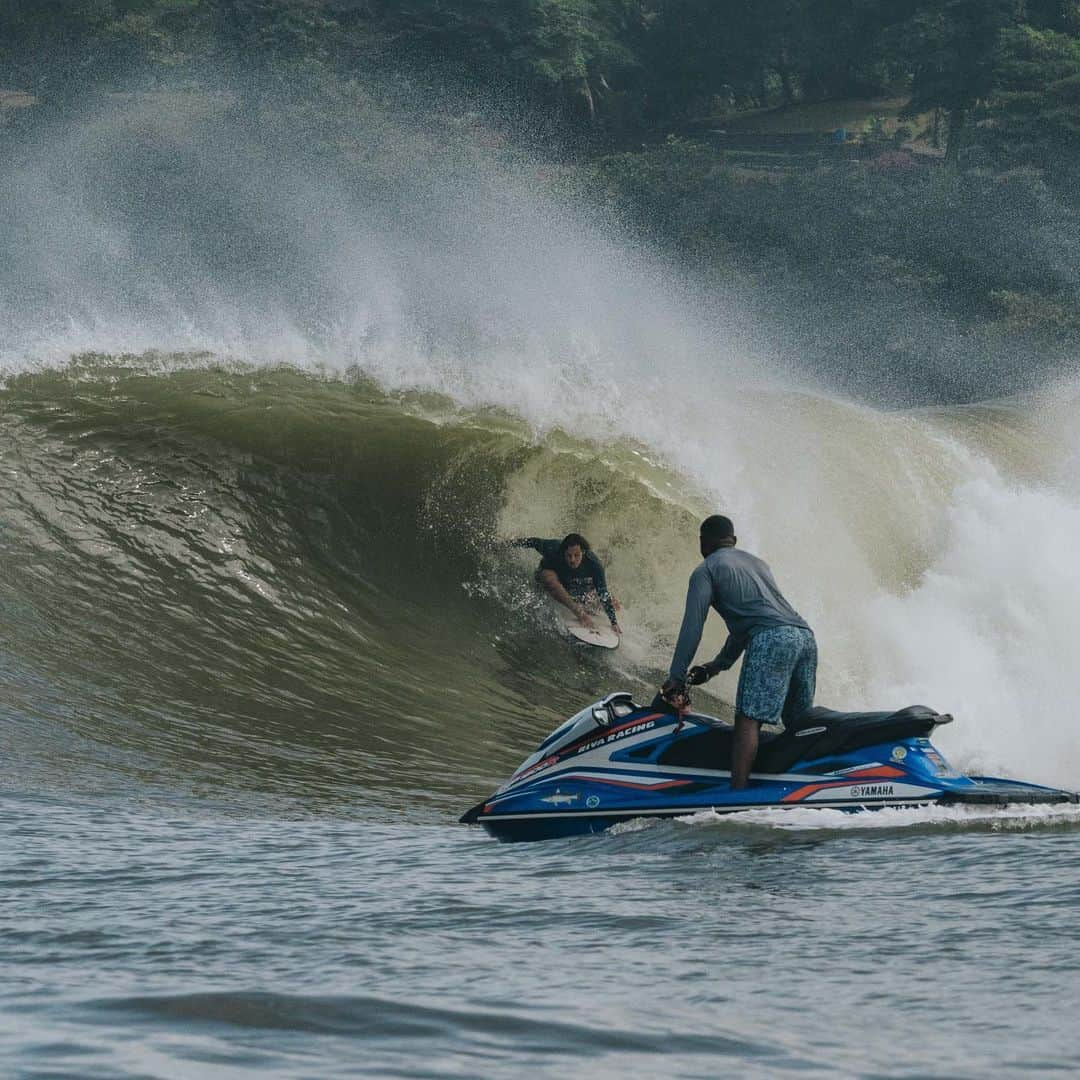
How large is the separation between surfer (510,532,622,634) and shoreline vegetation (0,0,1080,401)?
36811 millimetres

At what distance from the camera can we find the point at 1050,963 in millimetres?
4469

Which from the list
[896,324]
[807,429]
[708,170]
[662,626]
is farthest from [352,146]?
[662,626]

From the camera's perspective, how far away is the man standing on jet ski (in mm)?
6703

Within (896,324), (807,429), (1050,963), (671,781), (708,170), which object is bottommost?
(1050,963)

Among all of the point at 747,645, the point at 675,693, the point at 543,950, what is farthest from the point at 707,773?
the point at 543,950

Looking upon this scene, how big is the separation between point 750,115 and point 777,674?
67627 millimetres

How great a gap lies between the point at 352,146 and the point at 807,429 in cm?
4814

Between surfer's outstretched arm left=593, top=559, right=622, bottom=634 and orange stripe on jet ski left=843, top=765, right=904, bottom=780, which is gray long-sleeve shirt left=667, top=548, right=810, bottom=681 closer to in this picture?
orange stripe on jet ski left=843, top=765, right=904, bottom=780

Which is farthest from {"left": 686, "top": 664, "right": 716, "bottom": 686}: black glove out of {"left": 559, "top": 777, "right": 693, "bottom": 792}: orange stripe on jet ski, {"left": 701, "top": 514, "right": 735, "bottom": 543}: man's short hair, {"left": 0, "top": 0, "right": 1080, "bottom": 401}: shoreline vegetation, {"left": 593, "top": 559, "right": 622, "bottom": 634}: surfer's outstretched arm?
{"left": 0, "top": 0, "right": 1080, "bottom": 401}: shoreline vegetation

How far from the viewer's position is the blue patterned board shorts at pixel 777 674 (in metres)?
6.71

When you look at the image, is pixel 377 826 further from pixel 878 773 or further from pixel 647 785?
pixel 878 773

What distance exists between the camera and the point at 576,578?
37.2ft

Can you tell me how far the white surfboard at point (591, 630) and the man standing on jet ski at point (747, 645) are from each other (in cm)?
415

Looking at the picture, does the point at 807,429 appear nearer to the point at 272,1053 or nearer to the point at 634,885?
the point at 634,885
